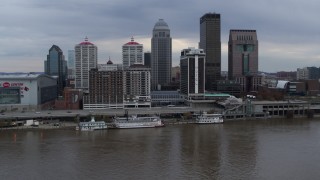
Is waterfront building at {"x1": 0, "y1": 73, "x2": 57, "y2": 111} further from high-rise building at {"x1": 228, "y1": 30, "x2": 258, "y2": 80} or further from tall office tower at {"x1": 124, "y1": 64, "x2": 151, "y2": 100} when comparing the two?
high-rise building at {"x1": 228, "y1": 30, "x2": 258, "y2": 80}

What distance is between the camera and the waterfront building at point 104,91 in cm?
3225

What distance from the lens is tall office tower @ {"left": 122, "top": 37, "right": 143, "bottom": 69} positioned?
174 feet

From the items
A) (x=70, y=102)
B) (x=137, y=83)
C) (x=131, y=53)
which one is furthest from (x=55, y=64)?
(x=70, y=102)

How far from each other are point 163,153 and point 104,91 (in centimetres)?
1779

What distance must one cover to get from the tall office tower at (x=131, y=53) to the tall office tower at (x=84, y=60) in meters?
3.38

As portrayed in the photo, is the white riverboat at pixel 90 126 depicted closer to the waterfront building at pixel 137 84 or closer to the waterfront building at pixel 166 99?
the waterfront building at pixel 137 84

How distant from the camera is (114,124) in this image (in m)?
23.0

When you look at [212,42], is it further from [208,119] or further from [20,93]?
[208,119]

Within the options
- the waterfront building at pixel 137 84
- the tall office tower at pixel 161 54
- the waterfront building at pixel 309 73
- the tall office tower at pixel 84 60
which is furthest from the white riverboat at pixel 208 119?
the waterfront building at pixel 309 73

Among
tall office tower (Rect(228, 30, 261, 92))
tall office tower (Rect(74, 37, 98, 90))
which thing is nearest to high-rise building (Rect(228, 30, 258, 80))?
tall office tower (Rect(228, 30, 261, 92))

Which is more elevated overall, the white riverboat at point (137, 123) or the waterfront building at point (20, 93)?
the waterfront building at point (20, 93)


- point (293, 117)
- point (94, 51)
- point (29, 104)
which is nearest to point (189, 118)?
point (293, 117)

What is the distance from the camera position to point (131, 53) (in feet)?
176

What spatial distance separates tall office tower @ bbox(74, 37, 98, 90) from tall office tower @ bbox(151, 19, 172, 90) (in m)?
13.6
